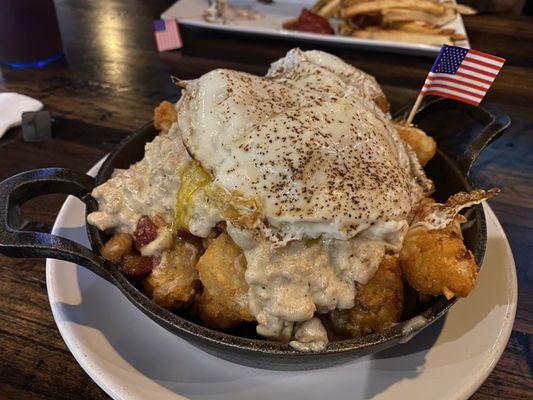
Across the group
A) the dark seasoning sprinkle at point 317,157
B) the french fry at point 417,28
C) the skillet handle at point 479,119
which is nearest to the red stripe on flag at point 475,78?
the skillet handle at point 479,119

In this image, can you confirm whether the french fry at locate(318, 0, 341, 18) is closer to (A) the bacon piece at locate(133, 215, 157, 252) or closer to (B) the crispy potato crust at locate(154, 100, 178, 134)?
(B) the crispy potato crust at locate(154, 100, 178, 134)

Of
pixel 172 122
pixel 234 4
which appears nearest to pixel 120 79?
pixel 234 4

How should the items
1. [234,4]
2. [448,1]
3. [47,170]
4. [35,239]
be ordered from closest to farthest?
[35,239] < [47,170] < [448,1] < [234,4]

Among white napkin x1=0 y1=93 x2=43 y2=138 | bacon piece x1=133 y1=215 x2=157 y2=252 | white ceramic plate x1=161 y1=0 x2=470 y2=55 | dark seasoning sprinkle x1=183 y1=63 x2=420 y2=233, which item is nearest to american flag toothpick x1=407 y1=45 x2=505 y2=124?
dark seasoning sprinkle x1=183 y1=63 x2=420 y2=233

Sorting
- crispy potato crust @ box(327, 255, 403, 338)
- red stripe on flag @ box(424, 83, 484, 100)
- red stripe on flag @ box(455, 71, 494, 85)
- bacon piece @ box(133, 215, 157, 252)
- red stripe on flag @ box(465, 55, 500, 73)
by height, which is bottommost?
crispy potato crust @ box(327, 255, 403, 338)

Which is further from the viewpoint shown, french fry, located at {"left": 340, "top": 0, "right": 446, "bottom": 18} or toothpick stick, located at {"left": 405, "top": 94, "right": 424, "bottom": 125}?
french fry, located at {"left": 340, "top": 0, "right": 446, "bottom": 18}

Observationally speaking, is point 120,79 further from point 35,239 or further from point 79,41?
point 35,239
